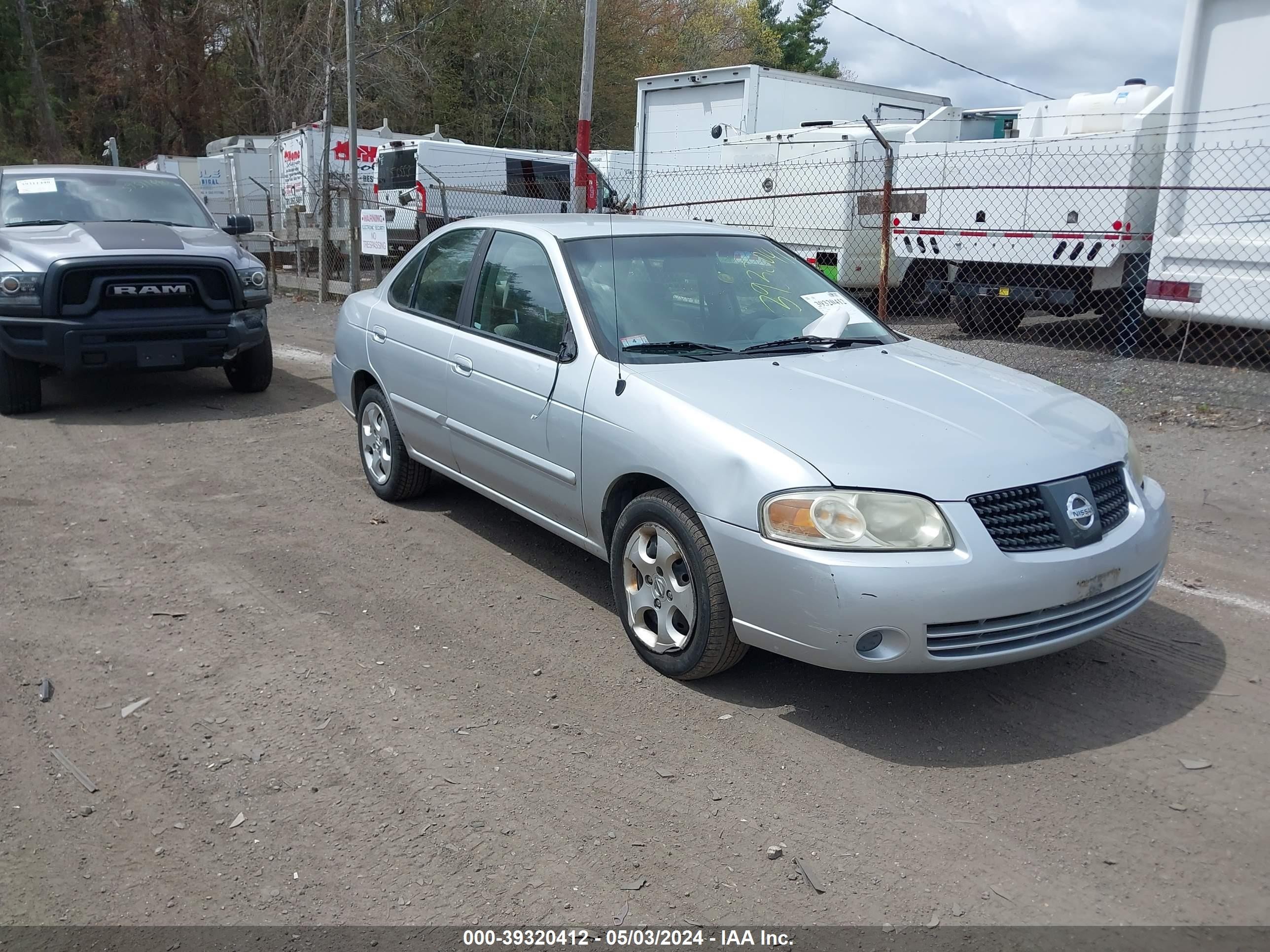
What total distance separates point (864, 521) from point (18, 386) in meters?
7.46

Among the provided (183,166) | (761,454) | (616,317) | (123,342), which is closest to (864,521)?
(761,454)

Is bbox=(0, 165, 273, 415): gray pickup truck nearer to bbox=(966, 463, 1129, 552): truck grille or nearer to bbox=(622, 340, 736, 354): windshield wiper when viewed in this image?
bbox=(622, 340, 736, 354): windshield wiper

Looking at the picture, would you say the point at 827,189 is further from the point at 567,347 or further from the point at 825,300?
the point at 567,347

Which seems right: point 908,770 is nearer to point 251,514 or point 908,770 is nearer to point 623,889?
point 623,889

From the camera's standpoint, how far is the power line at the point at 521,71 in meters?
36.0

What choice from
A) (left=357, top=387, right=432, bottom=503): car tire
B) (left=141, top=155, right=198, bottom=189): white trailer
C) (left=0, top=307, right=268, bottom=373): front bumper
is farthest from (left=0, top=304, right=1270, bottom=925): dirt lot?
(left=141, top=155, right=198, bottom=189): white trailer

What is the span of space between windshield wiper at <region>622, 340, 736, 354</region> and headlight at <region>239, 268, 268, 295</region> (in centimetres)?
548

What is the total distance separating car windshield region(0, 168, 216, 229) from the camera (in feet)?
29.4

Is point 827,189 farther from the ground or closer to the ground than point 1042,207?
farther from the ground

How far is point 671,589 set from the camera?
4023 millimetres

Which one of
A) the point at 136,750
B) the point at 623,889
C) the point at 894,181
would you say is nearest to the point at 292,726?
the point at 136,750

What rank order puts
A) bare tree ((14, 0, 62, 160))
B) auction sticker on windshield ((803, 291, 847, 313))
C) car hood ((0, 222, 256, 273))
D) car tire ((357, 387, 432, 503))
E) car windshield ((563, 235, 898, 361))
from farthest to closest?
bare tree ((14, 0, 62, 160)) < car hood ((0, 222, 256, 273)) < car tire ((357, 387, 432, 503)) < auction sticker on windshield ((803, 291, 847, 313)) < car windshield ((563, 235, 898, 361))

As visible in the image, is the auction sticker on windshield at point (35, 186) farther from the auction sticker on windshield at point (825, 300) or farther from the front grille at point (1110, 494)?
the front grille at point (1110, 494)

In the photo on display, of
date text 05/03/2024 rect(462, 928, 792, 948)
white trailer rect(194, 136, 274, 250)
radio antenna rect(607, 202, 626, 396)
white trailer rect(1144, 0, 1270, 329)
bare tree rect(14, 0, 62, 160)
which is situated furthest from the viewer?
bare tree rect(14, 0, 62, 160)
